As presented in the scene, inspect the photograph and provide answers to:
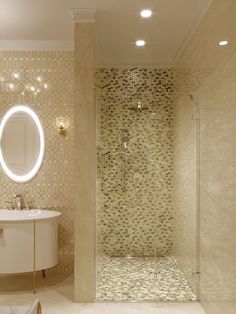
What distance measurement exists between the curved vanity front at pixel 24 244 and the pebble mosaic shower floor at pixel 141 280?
0.62 metres

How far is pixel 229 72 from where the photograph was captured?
2.36m

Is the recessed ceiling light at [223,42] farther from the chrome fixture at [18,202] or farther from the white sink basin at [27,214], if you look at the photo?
the chrome fixture at [18,202]

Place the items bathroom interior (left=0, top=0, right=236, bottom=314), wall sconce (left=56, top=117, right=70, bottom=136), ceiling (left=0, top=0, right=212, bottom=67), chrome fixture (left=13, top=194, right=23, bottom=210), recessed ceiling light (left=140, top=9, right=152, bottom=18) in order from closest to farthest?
bathroom interior (left=0, top=0, right=236, bottom=314)
ceiling (left=0, top=0, right=212, bottom=67)
recessed ceiling light (left=140, top=9, right=152, bottom=18)
chrome fixture (left=13, top=194, right=23, bottom=210)
wall sconce (left=56, top=117, right=70, bottom=136)

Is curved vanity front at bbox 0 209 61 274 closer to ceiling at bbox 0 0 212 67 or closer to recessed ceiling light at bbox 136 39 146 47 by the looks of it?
ceiling at bbox 0 0 212 67

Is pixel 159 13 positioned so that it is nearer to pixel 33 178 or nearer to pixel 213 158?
pixel 213 158

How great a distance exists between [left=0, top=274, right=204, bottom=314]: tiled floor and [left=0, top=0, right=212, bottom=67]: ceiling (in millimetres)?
2756

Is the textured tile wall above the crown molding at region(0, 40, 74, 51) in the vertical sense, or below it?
Answer: below

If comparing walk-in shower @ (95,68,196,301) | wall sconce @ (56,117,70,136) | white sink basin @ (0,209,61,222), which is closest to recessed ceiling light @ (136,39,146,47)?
walk-in shower @ (95,68,196,301)

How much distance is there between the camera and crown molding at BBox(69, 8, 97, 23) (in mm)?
3254

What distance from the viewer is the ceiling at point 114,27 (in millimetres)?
3137

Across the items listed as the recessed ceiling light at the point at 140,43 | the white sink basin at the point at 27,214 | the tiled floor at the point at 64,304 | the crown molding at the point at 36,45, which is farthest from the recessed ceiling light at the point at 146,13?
the tiled floor at the point at 64,304

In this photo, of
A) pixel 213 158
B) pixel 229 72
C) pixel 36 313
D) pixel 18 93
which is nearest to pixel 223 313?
pixel 213 158

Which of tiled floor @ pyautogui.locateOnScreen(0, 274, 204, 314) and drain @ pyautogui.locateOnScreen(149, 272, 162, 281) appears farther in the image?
drain @ pyautogui.locateOnScreen(149, 272, 162, 281)

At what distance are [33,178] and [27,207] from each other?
0.37 m
